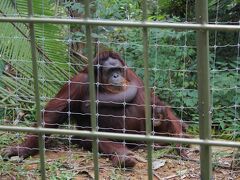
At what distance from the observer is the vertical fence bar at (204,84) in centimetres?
216

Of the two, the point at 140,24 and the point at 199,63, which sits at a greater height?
the point at 140,24

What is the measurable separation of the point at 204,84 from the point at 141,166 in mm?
1478

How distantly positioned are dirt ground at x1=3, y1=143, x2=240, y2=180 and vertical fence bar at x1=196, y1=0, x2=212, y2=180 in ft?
3.59

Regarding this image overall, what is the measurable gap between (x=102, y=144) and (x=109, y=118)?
0.25 m

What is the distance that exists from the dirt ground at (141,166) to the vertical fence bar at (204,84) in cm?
109

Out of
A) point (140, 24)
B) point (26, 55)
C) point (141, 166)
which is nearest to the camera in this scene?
point (140, 24)

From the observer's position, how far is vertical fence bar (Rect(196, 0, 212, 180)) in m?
2.16

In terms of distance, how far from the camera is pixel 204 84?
2.21 meters

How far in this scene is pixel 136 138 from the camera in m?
Result: 2.29

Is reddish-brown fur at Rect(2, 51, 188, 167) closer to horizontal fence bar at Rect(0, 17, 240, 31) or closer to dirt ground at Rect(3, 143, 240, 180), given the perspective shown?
dirt ground at Rect(3, 143, 240, 180)

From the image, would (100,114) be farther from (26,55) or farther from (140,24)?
(140,24)

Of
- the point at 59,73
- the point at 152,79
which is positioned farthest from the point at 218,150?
the point at 59,73

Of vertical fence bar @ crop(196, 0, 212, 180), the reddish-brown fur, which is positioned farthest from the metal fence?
the reddish-brown fur

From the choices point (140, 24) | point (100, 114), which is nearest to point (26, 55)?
point (100, 114)
